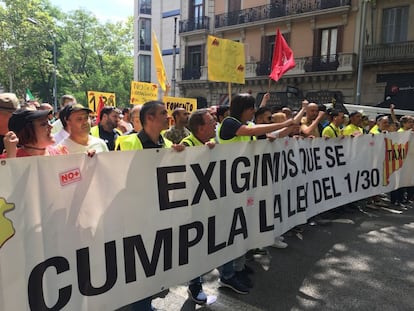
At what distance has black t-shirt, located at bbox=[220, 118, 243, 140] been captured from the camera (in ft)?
11.6

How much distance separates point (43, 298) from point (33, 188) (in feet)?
2.08

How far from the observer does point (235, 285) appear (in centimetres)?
361

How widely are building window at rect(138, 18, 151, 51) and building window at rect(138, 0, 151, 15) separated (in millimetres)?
702

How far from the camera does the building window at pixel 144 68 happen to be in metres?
34.3

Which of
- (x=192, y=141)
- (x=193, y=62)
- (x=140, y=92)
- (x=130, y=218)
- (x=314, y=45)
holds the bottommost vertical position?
(x=130, y=218)

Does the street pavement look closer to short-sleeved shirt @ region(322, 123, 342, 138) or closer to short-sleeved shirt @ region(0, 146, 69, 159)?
short-sleeved shirt @ region(322, 123, 342, 138)

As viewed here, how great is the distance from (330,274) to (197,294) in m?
1.52

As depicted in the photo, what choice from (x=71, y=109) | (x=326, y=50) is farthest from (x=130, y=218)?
(x=326, y=50)

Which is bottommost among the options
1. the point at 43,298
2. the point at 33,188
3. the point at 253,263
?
the point at 253,263

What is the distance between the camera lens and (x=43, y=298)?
2.18 m

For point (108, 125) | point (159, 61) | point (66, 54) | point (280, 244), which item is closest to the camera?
point (280, 244)

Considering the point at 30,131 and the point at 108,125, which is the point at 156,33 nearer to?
the point at 108,125

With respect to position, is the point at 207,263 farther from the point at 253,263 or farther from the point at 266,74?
the point at 266,74

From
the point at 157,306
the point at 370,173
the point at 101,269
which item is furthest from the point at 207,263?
the point at 370,173
